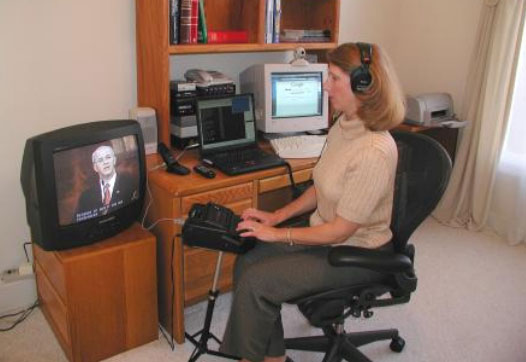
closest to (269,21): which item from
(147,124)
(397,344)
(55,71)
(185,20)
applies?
(185,20)

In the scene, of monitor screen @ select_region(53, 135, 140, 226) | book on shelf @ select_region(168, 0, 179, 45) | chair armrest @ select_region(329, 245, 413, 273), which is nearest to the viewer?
chair armrest @ select_region(329, 245, 413, 273)

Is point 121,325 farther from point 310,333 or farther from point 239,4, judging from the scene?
point 239,4

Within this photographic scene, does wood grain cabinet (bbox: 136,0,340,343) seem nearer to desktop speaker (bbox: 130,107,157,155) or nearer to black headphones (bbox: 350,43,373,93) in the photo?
desktop speaker (bbox: 130,107,157,155)

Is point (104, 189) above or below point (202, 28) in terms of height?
below

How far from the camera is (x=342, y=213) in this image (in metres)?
1.47

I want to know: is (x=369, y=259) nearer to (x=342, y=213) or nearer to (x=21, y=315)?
(x=342, y=213)

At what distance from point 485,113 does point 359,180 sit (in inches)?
75.1

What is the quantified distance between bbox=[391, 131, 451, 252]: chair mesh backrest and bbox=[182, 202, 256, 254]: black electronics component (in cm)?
51

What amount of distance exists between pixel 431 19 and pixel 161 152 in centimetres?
226

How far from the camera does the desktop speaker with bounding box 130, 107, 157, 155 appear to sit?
2027 mm

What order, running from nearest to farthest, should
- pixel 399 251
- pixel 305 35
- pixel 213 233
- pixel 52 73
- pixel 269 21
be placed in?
pixel 213 233, pixel 399 251, pixel 52 73, pixel 269 21, pixel 305 35

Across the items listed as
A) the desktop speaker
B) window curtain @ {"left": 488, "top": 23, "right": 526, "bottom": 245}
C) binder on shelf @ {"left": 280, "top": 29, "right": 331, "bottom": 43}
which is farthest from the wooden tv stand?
window curtain @ {"left": 488, "top": 23, "right": 526, "bottom": 245}

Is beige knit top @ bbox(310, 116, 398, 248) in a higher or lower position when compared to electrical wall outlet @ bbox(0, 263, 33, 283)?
higher

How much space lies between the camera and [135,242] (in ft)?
5.94
